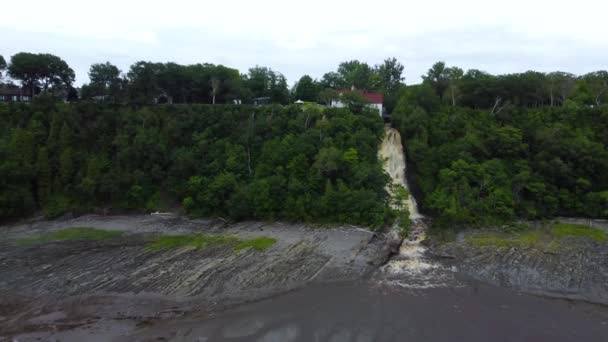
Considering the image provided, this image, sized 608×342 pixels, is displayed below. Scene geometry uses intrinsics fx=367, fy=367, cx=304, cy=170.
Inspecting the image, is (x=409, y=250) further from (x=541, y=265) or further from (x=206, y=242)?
(x=206, y=242)

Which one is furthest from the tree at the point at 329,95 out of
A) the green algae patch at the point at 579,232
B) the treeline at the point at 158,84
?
the green algae patch at the point at 579,232

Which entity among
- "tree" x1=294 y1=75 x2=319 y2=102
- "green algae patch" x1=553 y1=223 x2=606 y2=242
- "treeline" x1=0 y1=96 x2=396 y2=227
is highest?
"tree" x1=294 y1=75 x2=319 y2=102

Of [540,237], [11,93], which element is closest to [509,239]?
[540,237]

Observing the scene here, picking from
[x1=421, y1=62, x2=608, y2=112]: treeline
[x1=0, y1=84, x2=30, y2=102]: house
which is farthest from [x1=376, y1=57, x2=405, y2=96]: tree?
[x1=0, y1=84, x2=30, y2=102]: house

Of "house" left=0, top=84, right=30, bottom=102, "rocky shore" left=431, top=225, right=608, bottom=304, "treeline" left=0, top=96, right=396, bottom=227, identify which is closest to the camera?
"rocky shore" left=431, top=225, right=608, bottom=304

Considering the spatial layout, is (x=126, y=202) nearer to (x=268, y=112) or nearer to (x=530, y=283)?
(x=268, y=112)

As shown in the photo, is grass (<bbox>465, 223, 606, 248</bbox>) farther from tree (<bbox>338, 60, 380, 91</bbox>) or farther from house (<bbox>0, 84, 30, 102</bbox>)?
house (<bbox>0, 84, 30, 102</bbox>)
